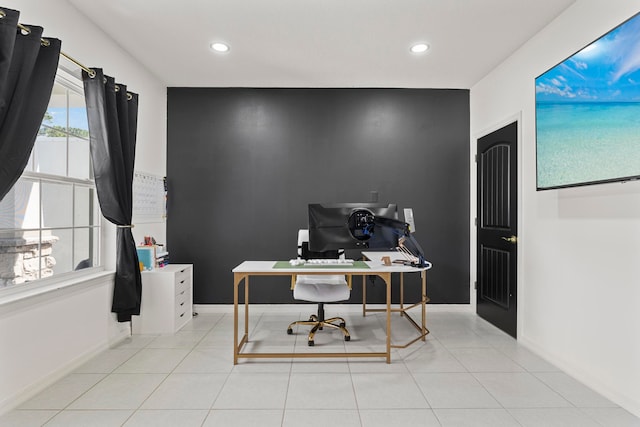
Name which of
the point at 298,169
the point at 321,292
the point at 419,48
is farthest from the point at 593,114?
the point at 298,169

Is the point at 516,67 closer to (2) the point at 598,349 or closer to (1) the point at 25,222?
(2) the point at 598,349

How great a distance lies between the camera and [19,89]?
201cm

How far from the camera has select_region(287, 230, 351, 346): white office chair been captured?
323 cm

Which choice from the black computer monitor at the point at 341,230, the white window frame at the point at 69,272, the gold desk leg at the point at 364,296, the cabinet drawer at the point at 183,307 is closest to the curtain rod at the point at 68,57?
the white window frame at the point at 69,272

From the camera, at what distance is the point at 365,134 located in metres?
4.34

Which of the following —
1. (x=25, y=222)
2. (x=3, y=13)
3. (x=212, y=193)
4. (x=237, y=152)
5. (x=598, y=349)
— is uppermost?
(x=3, y=13)

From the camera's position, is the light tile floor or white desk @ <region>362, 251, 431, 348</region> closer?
the light tile floor

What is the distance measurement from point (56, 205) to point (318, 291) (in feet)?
7.39

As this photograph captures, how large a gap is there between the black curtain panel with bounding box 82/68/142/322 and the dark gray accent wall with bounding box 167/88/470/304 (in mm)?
1043

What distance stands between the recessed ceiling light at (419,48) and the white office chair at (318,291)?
6.80 ft

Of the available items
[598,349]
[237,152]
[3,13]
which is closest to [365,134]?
[237,152]

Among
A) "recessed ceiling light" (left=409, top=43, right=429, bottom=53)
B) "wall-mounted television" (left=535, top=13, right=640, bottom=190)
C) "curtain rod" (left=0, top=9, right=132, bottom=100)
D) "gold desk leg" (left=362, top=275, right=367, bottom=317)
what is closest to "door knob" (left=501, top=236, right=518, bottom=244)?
"wall-mounted television" (left=535, top=13, right=640, bottom=190)

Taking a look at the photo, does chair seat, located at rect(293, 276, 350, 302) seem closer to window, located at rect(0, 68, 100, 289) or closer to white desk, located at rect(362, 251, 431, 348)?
white desk, located at rect(362, 251, 431, 348)

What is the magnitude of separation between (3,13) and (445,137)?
161 inches
